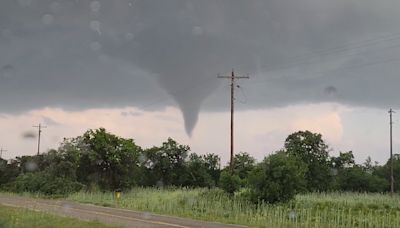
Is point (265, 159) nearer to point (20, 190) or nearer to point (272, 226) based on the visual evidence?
point (272, 226)

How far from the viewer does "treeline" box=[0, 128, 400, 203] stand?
35094mm

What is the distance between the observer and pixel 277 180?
34.4 m

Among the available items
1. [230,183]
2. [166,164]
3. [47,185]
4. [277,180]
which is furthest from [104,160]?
[277,180]

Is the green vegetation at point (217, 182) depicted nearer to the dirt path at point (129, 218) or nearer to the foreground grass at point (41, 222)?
the dirt path at point (129, 218)

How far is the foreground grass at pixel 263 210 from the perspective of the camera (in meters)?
26.4

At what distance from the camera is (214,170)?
7156cm

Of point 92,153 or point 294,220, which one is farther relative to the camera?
point 92,153

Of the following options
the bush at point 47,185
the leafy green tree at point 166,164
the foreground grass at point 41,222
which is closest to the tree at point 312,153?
the leafy green tree at point 166,164

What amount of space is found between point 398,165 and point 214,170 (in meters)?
37.5

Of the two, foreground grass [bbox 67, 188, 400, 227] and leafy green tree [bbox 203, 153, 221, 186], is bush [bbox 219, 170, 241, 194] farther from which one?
leafy green tree [bbox 203, 153, 221, 186]

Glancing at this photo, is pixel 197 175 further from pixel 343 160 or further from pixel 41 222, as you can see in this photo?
pixel 41 222

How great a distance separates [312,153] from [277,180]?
30.8 m

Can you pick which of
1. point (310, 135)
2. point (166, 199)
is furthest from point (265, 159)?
point (310, 135)

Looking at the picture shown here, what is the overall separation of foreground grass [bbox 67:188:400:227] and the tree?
23216 mm
